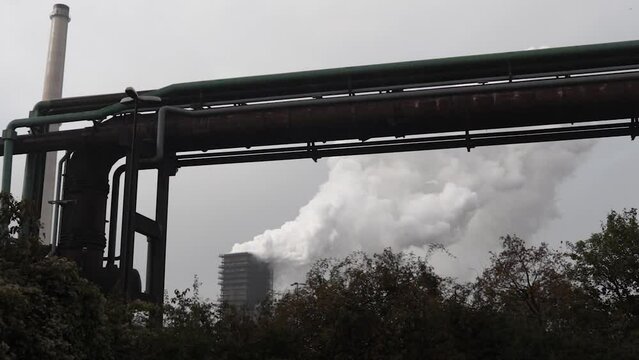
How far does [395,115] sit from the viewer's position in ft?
75.7

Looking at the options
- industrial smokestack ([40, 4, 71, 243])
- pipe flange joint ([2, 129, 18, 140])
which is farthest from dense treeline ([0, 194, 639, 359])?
industrial smokestack ([40, 4, 71, 243])

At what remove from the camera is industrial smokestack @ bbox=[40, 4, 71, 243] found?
50531 mm

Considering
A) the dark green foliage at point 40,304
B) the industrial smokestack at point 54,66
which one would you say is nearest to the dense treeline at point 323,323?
the dark green foliage at point 40,304

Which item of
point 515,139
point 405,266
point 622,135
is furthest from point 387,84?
point 405,266

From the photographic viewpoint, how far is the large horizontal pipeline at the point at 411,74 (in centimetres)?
2247

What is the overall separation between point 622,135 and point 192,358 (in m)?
18.4

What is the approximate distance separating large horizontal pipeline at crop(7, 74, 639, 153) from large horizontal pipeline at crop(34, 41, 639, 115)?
1.02 m

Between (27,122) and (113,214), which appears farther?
(27,122)

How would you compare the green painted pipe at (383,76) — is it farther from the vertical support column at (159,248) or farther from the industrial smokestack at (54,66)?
the industrial smokestack at (54,66)

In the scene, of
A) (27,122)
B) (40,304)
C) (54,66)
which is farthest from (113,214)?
(54,66)

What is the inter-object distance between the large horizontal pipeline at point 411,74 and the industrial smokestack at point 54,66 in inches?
1116

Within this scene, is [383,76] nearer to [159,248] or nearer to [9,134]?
[159,248]

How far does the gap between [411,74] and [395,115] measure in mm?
1981

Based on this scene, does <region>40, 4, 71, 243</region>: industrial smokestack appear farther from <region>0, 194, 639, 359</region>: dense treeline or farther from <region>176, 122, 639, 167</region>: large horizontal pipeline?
<region>0, 194, 639, 359</region>: dense treeline
